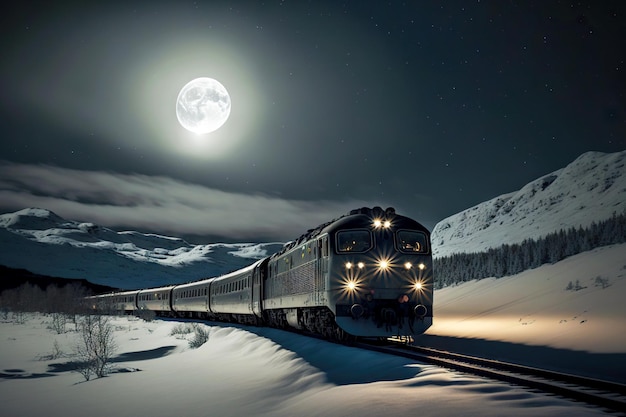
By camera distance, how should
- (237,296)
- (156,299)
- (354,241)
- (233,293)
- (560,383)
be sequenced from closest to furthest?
(560,383) < (354,241) < (237,296) < (233,293) < (156,299)

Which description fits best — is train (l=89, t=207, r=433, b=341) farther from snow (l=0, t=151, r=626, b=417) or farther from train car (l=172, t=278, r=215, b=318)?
train car (l=172, t=278, r=215, b=318)

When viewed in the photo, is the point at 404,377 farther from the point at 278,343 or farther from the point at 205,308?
the point at 205,308

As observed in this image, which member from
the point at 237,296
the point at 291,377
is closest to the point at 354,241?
the point at 291,377

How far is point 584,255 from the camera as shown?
7706 cm

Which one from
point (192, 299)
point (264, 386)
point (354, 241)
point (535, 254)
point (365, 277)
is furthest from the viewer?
point (535, 254)

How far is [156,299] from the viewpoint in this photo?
60125mm

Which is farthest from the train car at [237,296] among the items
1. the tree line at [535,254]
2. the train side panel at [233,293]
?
the tree line at [535,254]

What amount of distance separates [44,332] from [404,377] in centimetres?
3796

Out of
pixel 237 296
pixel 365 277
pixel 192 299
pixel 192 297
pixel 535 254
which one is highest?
pixel 535 254

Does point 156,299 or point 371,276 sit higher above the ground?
point 156,299

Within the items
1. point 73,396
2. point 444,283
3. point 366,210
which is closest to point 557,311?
point 366,210

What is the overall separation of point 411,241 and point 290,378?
6.32 metres

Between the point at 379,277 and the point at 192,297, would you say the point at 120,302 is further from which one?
the point at 379,277

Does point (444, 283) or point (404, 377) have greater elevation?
point (444, 283)
